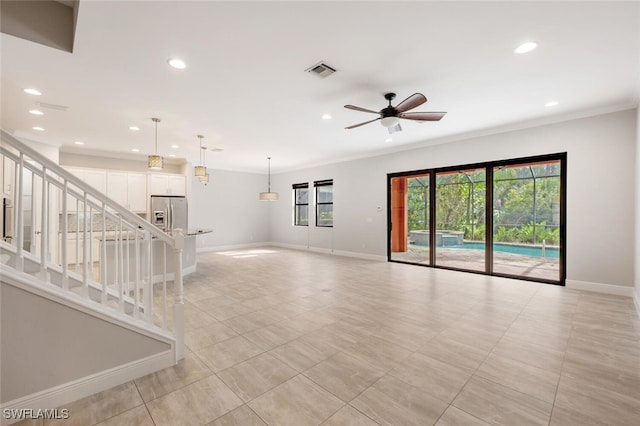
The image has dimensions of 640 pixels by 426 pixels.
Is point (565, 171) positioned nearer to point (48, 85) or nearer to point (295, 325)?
point (295, 325)

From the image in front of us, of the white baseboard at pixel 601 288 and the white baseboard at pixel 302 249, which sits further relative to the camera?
the white baseboard at pixel 302 249

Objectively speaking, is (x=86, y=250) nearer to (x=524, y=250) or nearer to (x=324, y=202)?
(x=524, y=250)

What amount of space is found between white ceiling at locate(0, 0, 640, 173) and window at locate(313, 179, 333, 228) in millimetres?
3744

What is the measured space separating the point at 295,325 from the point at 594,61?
442cm

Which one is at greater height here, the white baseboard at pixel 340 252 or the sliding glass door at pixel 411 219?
the sliding glass door at pixel 411 219

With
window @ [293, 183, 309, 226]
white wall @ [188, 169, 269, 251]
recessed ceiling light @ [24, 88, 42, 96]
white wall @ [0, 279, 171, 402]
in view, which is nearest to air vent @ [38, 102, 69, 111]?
recessed ceiling light @ [24, 88, 42, 96]

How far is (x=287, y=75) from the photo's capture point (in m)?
3.29

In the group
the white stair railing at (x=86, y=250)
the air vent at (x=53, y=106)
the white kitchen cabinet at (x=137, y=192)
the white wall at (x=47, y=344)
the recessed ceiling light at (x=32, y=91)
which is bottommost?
the white wall at (x=47, y=344)

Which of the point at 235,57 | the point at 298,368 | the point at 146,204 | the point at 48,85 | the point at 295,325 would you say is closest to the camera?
the point at 298,368

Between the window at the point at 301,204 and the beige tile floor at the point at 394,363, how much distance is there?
536cm

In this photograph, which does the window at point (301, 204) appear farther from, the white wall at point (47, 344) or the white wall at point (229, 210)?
the white wall at point (47, 344)

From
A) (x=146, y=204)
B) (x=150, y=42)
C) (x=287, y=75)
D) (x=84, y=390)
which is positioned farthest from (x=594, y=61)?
(x=146, y=204)

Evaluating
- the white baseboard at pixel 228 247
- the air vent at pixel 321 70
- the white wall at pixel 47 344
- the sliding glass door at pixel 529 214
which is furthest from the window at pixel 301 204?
A: the white wall at pixel 47 344

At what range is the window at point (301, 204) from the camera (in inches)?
380
